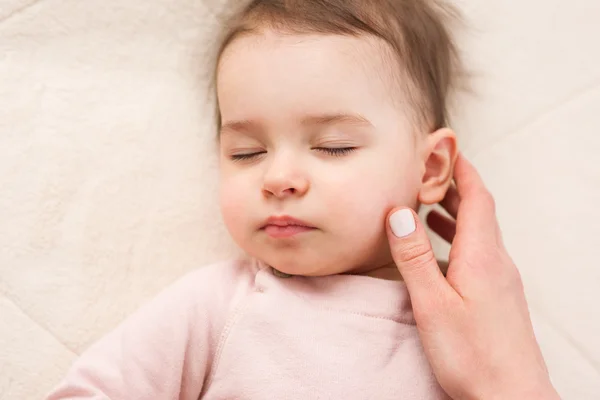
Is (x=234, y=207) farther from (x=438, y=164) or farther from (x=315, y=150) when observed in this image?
(x=438, y=164)

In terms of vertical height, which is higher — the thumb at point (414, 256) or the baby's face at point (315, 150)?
the baby's face at point (315, 150)

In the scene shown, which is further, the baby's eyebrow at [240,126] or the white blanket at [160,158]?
the white blanket at [160,158]

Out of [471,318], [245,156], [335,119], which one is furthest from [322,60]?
[471,318]

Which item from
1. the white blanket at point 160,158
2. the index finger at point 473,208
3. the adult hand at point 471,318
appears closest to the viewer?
the adult hand at point 471,318

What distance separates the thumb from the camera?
970mm

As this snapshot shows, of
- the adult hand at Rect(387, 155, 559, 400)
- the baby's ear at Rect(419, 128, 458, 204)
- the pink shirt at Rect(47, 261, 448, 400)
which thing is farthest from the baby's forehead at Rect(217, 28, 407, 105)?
the pink shirt at Rect(47, 261, 448, 400)

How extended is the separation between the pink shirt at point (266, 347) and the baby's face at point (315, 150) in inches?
→ 2.5

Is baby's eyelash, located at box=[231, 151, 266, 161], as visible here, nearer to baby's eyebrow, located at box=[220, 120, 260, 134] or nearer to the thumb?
baby's eyebrow, located at box=[220, 120, 260, 134]

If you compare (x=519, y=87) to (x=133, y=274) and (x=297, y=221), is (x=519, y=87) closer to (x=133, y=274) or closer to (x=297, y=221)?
(x=297, y=221)

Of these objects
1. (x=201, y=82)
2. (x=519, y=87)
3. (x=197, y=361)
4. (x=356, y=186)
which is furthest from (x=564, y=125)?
(x=197, y=361)

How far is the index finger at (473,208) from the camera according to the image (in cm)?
107

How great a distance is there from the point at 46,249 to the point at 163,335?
0.37 metres

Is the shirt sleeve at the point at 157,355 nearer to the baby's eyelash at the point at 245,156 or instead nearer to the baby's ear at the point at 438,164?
the baby's eyelash at the point at 245,156

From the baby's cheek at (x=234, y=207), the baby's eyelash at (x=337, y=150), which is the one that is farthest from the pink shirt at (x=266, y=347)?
the baby's eyelash at (x=337, y=150)
